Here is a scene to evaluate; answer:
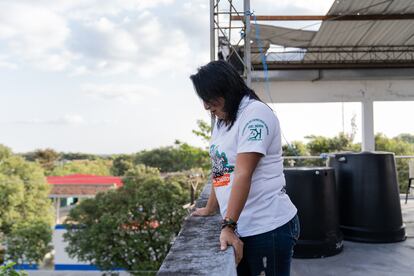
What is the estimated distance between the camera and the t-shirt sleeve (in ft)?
3.34

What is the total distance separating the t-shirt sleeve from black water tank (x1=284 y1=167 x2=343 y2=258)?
56.7 inches

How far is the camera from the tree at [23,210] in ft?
38.1

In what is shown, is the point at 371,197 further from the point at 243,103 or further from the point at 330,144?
the point at 330,144

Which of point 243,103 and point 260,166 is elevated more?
point 243,103

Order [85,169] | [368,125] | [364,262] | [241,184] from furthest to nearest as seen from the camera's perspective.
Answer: [85,169], [368,125], [364,262], [241,184]

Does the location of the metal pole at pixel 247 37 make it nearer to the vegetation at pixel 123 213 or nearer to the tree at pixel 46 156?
the vegetation at pixel 123 213

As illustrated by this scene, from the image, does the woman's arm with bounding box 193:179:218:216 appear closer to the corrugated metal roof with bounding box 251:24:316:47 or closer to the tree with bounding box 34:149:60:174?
the corrugated metal roof with bounding box 251:24:316:47

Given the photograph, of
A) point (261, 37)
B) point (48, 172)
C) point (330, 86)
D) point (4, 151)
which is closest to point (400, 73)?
Answer: point (330, 86)

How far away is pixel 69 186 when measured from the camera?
1772 centimetres

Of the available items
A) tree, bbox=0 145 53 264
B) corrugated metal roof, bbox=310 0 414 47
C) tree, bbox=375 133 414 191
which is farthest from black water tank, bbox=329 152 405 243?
tree, bbox=375 133 414 191

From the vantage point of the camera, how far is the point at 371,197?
2672 mm

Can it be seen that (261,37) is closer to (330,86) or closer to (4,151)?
(330,86)

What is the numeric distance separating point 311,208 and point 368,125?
662 centimetres

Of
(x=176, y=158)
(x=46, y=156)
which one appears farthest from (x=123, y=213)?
(x=46, y=156)
